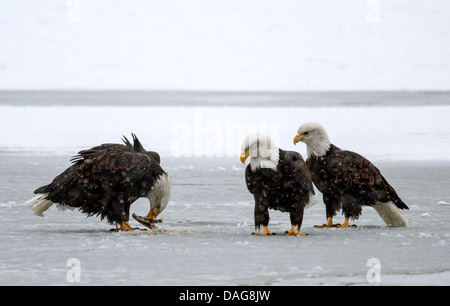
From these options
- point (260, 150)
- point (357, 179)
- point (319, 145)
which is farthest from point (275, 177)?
point (357, 179)

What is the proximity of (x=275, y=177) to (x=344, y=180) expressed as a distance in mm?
972

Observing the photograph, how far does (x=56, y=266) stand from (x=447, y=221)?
3617 millimetres

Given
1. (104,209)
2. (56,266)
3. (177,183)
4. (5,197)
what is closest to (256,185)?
(104,209)

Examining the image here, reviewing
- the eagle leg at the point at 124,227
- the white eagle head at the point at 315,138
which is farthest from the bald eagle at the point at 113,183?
the white eagle head at the point at 315,138

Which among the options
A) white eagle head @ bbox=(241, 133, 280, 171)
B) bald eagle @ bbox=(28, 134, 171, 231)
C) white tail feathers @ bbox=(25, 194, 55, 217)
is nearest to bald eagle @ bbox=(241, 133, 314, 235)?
white eagle head @ bbox=(241, 133, 280, 171)

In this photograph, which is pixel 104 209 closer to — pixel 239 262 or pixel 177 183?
pixel 239 262

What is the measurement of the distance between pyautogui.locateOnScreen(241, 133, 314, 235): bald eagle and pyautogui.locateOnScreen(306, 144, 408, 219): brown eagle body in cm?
62

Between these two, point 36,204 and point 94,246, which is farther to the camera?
point 36,204

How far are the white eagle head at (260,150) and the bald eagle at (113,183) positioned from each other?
0.83m

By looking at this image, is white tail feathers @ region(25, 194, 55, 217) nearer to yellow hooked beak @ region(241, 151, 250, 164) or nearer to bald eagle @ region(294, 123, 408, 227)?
yellow hooked beak @ region(241, 151, 250, 164)

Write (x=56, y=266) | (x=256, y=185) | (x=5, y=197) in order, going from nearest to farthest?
(x=56, y=266) < (x=256, y=185) < (x=5, y=197)

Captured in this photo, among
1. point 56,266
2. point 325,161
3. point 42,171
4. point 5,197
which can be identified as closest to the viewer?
point 56,266

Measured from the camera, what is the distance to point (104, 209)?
659cm

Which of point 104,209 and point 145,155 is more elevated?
point 145,155
